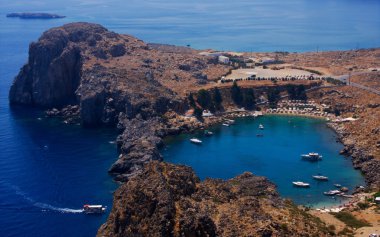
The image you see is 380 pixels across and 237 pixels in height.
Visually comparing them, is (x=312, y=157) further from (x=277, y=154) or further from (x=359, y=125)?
(x=359, y=125)

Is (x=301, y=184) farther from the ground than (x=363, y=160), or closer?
closer

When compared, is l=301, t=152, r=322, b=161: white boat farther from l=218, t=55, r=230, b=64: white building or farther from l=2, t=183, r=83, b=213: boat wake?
l=218, t=55, r=230, b=64: white building

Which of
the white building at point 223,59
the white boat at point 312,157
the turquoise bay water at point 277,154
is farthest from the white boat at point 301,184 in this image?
the white building at point 223,59

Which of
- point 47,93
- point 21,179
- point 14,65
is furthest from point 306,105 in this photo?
point 14,65

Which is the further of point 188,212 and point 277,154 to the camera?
point 277,154

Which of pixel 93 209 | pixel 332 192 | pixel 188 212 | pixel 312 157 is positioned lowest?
pixel 93 209

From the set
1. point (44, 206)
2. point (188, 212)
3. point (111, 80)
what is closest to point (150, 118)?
point (111, 80)

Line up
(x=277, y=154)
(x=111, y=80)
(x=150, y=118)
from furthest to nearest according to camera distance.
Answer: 1. (x=111, y=80)
2. (x=150, y=118)
3. (x=277, y=154)

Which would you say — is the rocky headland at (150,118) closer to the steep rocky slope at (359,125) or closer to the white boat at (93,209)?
the steep rocky slope at (359,125)

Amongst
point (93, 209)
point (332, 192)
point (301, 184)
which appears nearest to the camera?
point (93, 209)
